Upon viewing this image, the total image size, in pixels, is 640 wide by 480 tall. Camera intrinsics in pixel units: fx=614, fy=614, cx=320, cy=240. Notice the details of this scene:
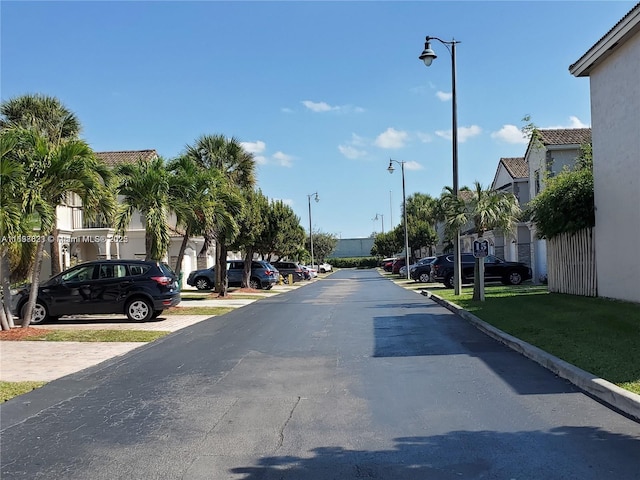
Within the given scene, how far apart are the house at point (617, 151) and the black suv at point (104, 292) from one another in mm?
11759

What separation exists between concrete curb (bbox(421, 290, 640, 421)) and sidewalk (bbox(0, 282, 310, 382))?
Answer: 23.6 ft

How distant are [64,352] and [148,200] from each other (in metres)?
8.41

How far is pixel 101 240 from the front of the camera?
107 ft

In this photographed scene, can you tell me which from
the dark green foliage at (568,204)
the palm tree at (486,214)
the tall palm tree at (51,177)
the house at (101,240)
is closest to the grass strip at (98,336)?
the tall palm tree at (51,177)

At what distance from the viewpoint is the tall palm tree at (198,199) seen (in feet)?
68.5

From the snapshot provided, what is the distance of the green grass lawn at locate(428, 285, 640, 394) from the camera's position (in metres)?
8.23

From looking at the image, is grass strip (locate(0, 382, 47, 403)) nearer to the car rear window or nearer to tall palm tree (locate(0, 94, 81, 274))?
the car rear window

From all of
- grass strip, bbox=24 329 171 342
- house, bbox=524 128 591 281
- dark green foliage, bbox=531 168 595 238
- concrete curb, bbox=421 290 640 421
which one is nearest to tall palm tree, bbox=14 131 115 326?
grass strip, bbox=24 329 171 342

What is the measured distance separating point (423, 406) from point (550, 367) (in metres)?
2.82

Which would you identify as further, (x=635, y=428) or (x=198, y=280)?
(x=198, y=280)

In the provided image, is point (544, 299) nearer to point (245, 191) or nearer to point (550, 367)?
point (550, 367)

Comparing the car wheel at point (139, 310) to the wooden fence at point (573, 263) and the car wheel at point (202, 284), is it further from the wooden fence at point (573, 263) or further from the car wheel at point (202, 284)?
the car wheel at point (202, 284)

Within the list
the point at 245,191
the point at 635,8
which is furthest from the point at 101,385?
the point at 245,191

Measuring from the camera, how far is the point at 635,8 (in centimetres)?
1369
